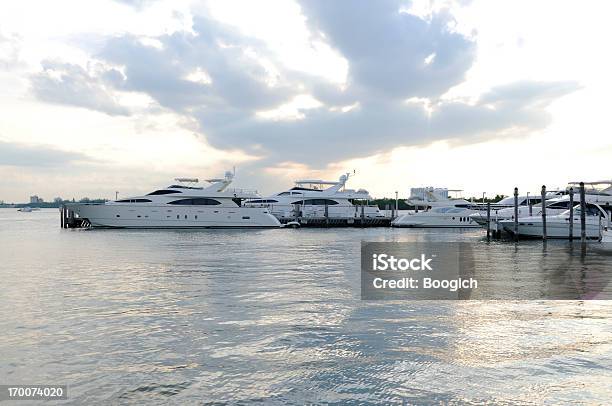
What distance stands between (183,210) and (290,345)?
45729mm

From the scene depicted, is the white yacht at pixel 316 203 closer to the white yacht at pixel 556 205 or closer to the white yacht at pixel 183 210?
the white yacht at pixel 183 210

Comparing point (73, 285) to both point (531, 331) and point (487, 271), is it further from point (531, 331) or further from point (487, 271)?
point (487, 271)

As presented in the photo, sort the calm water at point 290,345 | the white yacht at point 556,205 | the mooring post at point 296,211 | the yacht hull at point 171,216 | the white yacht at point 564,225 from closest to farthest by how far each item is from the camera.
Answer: the calm water at point 290,345 < the white yacht at point 564,225 < the white yacht at point 556,205 < the yacht hull at point 171,216 < the mooring post at point 296,211

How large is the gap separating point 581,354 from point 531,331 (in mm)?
1548

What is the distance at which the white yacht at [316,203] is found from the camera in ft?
207

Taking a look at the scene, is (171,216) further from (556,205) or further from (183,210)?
(556,205)

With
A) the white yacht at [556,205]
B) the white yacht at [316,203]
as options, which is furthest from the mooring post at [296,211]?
the white yacht at [556,205]

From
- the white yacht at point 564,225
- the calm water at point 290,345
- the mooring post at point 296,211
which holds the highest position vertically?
the mooring post at point 296,211

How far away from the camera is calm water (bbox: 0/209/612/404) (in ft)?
23.7

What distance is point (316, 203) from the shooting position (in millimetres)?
63781

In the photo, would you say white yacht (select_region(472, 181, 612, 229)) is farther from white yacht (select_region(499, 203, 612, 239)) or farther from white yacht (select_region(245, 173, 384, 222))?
white yacht (select_region(245, 173, 384, 222))

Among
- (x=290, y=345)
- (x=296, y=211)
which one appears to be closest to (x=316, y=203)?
(x=296, y=211)

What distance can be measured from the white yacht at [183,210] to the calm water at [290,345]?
3652 centimetres

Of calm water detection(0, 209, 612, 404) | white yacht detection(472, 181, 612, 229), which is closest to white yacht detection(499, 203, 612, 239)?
white yacht detection(472, 181, 612, 229)
